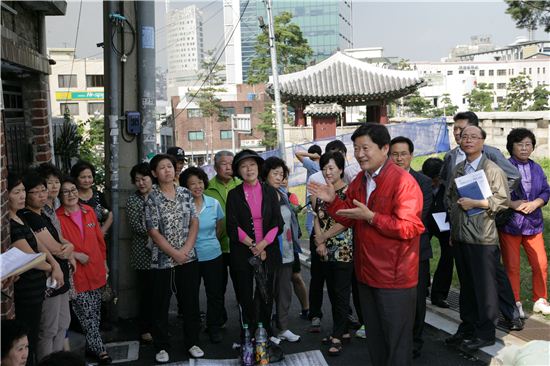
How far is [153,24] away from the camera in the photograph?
6.14m

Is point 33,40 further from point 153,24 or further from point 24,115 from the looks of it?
point 153,24

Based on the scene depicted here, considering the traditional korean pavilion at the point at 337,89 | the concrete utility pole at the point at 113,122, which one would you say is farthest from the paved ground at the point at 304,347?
the traditional korean pavilion at the point at 337,89

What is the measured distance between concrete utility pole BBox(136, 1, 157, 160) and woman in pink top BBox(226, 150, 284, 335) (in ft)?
4.21

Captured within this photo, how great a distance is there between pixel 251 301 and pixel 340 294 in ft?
2.77

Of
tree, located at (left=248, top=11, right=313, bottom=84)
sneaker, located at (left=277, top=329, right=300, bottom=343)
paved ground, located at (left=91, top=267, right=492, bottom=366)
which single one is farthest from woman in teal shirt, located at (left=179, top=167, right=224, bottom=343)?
tree, located at (left=248, top=11, right=313, bottom=84)

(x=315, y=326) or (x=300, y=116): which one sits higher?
(x=300, y=116)

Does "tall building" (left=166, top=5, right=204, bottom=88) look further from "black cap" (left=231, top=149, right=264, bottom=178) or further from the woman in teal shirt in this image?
"black cap" (left=231, top=149, right=264, bottom=178)

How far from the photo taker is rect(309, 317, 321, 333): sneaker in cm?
595

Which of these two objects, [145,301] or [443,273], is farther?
[443,273]

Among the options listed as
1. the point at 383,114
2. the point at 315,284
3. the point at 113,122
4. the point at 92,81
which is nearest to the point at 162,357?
the point at 315,284

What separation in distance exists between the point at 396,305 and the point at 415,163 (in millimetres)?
17937

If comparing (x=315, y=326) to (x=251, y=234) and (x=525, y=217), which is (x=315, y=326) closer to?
(x=251, y=234)

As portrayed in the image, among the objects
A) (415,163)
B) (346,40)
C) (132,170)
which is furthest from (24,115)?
(346,40)

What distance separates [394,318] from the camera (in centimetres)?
406
